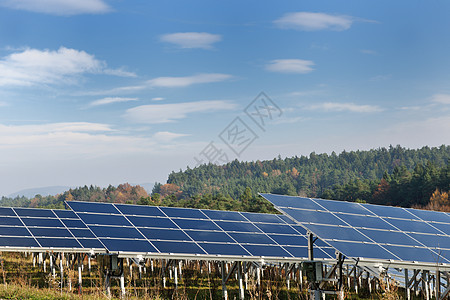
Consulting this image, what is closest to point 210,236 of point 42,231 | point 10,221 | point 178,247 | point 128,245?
point 178,247

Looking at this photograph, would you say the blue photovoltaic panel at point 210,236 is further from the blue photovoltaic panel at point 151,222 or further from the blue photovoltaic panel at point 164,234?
the blue photovoltaic panel at point 151,222

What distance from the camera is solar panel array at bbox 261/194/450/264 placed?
52.5 ft

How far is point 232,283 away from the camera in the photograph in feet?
110

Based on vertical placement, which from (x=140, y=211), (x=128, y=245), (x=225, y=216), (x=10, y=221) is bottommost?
(x=128, y=245)

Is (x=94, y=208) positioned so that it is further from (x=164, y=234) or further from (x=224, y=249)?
(x=224, y=249)

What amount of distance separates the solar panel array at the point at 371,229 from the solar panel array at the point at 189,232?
337 cm

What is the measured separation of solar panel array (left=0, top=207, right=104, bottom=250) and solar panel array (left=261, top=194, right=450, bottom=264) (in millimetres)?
13292

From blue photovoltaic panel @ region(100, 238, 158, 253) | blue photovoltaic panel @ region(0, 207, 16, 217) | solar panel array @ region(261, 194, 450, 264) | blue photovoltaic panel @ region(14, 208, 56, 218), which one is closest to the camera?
solar panel array @ region(261, 194, 450, 264)

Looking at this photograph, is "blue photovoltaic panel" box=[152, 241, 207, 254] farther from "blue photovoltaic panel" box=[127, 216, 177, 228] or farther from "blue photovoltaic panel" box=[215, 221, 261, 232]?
"blue photovoltaic panel" box=[215, 221, 261, 232]

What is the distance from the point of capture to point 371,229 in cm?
1834

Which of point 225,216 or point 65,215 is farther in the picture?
point 65,215

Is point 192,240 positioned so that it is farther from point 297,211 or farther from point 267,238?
point 297,211

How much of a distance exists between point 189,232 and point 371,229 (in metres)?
8.27

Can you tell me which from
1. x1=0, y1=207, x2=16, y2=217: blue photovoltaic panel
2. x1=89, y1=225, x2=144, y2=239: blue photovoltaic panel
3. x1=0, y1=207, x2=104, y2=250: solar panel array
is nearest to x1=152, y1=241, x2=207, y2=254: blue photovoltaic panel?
x1=89, y1=225, x2=144, y2=239: blue photovoltaic panel
